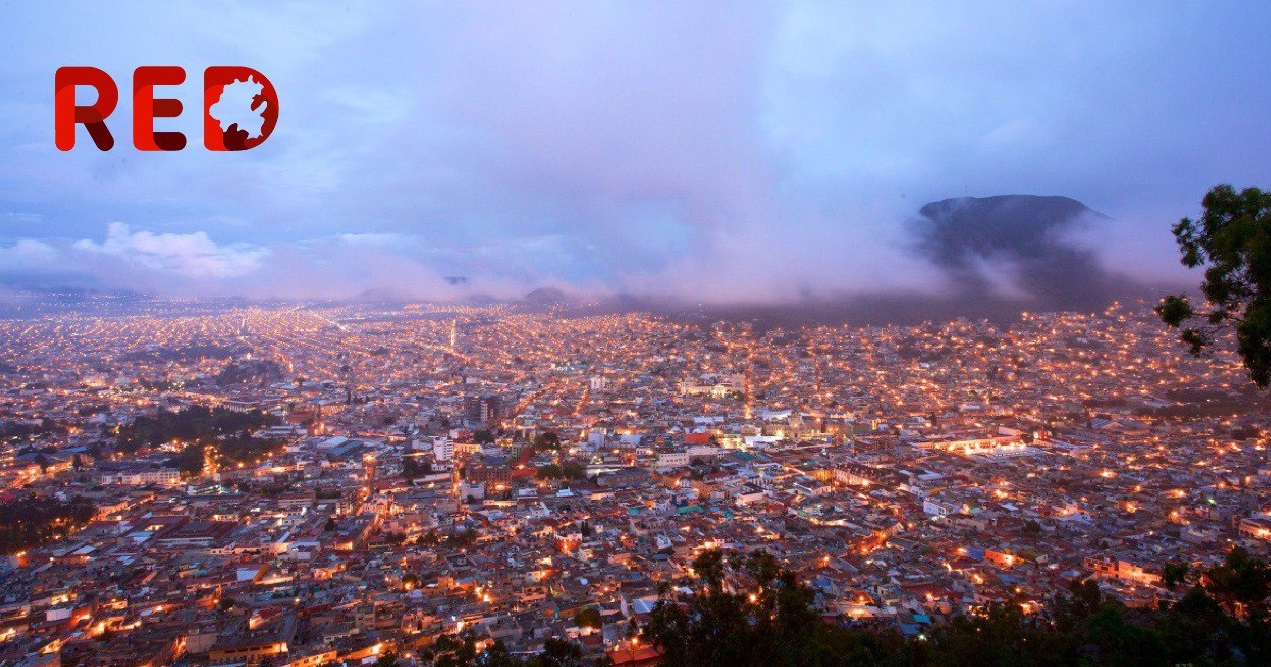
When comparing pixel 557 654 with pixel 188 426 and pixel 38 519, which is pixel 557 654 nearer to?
pixel 38 519

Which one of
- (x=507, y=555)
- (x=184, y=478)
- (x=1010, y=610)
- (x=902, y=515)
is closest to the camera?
(x=1010, y=610)

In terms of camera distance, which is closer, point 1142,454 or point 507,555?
point 507,555

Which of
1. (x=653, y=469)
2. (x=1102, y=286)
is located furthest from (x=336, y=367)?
(x=1102, y=286)

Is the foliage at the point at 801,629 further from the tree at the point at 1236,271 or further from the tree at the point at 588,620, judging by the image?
the tree at the point at 588,620

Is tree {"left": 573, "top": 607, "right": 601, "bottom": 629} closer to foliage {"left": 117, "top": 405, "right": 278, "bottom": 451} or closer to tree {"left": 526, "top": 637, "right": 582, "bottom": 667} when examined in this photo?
tree {"left": 526, "top": 637, "right": 582, "bottom": 667}

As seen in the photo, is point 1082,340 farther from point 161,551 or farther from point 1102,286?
point 161,551

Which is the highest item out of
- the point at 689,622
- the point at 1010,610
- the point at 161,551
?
the point at 689,622

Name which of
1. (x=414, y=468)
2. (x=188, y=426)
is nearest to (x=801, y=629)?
(x=414, y=468)

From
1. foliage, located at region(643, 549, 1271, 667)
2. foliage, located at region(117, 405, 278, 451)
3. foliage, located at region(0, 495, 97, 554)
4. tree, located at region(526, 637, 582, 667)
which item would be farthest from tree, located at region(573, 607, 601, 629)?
foliage, located at region(117, 405, 278, 451)
